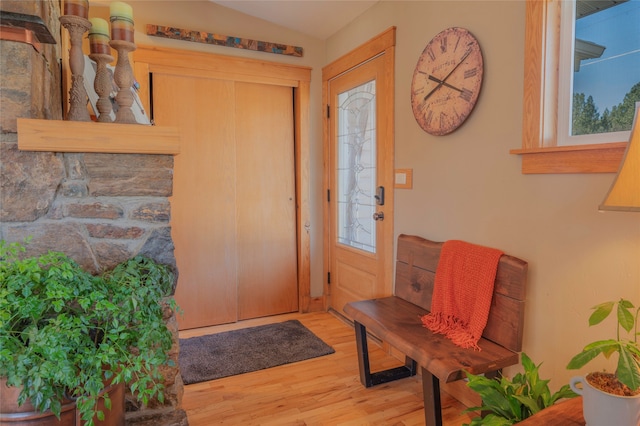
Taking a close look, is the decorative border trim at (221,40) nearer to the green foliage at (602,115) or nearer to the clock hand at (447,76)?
the clock hand at (447,76)

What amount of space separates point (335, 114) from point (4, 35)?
232 cm

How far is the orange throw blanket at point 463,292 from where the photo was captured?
184 centimetres

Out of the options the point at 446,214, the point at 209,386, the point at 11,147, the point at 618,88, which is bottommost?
the point at 209,386

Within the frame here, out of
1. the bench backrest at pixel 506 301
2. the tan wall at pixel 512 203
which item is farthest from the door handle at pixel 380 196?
the bench backrest at pixel 506 301

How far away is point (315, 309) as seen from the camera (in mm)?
3652

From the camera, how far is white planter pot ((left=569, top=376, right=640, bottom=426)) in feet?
3.19

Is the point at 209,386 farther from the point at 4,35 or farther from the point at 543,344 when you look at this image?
the point at 4,35

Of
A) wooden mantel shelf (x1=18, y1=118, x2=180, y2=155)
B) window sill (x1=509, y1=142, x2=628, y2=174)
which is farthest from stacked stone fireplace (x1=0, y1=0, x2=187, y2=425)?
window sill (x1=509, y1=142, x2=628, y2=174)

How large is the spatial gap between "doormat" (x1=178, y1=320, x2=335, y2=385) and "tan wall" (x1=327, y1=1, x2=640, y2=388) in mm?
1166

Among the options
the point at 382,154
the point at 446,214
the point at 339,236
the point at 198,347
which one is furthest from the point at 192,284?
the point at 446,214

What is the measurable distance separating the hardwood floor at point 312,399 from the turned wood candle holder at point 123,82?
1.49 metres

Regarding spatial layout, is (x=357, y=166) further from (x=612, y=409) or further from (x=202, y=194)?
(x=612, y=409)

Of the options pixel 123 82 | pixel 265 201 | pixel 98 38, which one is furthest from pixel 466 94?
pixel 265 201

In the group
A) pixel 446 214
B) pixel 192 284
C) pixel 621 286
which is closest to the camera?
pixel 621 286
